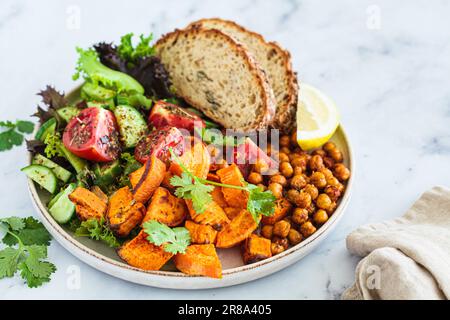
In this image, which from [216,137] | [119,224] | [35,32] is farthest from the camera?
[35,32]

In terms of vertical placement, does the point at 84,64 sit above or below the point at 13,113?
above

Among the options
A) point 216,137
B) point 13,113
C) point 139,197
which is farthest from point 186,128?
point 13,113

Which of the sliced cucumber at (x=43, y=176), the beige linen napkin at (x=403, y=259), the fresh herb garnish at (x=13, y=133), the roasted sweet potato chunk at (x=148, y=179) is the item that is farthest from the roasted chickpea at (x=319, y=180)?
the fresh herb garnish at (x=13, y=133)

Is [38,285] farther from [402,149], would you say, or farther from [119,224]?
[402,149]

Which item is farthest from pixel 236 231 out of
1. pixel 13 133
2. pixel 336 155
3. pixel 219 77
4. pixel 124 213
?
pixel 13 133

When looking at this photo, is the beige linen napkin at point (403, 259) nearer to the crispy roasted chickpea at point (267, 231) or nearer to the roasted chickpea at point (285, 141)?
the crispy roasted chickpea at point (267, 231)

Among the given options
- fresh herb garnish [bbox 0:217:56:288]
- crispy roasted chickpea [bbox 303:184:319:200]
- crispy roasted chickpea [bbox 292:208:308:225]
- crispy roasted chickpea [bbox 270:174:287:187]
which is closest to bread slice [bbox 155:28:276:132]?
crispy roasted chickpea [bbox 270:174:287:187]

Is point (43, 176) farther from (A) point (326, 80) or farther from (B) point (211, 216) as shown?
(A) point (326, 80)
